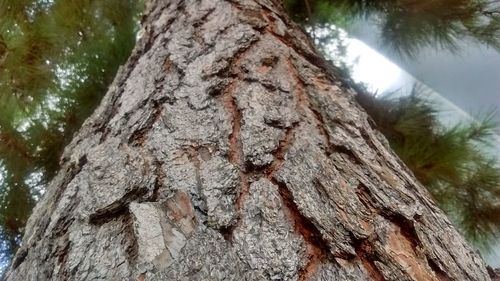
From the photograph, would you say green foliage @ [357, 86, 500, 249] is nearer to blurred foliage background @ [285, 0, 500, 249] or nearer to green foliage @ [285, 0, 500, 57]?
blurred foliage background @ [285, 0, 500, 249]

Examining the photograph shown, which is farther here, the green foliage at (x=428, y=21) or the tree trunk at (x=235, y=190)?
the green foliage at (x=428, y=21)

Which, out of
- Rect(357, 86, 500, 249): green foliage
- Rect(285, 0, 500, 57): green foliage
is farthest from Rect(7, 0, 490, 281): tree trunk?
Rect(285, 0, 500, 57): green foliage

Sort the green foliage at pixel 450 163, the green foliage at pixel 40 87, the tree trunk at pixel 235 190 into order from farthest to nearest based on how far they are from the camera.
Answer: the green foliage at pixel 450 163
the green foliage at pixel 40 87
the tree trunk at pixel 235 190

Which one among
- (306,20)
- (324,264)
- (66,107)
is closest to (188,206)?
(324,264)

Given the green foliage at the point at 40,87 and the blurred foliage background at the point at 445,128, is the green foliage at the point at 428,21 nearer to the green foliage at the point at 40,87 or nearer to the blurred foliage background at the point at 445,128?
the blurred foliage background at the point at 445,128

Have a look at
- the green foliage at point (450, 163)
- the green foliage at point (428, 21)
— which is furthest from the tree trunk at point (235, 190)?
the green foliage at point (428, 21)
